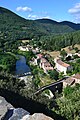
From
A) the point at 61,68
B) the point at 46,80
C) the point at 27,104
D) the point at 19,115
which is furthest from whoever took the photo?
the point at 61,68

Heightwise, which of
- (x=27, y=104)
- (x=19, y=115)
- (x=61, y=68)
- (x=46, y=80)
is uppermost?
(x=19, y=115)

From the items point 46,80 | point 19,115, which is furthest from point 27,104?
point 46,80

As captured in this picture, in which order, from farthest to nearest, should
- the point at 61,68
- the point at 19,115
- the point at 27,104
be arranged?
the point at 61,68 < the point at 27,104 < the point at 19,115

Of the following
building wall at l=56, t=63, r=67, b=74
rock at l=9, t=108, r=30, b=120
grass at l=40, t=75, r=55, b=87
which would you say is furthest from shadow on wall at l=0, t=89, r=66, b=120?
building wall at l=56, t=63, r=67, b=74

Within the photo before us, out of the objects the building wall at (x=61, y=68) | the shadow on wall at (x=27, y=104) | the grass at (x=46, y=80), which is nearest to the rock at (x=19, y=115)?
the shadow on wall at (x=27, y=104)

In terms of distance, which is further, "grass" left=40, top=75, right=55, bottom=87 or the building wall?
the building wall

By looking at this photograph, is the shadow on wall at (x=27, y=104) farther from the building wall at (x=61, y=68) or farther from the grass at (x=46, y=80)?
the building wall at (x=61, y=68)

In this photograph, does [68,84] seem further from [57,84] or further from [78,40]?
[78,40]

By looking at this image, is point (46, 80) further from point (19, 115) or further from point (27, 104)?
point (19, 115)

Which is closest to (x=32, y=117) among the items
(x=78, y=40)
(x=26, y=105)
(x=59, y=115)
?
(x=59, y=115)

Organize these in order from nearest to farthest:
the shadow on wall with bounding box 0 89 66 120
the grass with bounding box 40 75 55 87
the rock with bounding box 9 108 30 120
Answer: the rock with bounding box 9 108 30 120 → the shadow on wall with bounding box 0 89 66 120 → the grass with bounding box 40 75 55 87

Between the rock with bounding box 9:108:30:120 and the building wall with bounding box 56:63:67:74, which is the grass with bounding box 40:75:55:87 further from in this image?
the rock with bounding box 9:108:30:120
